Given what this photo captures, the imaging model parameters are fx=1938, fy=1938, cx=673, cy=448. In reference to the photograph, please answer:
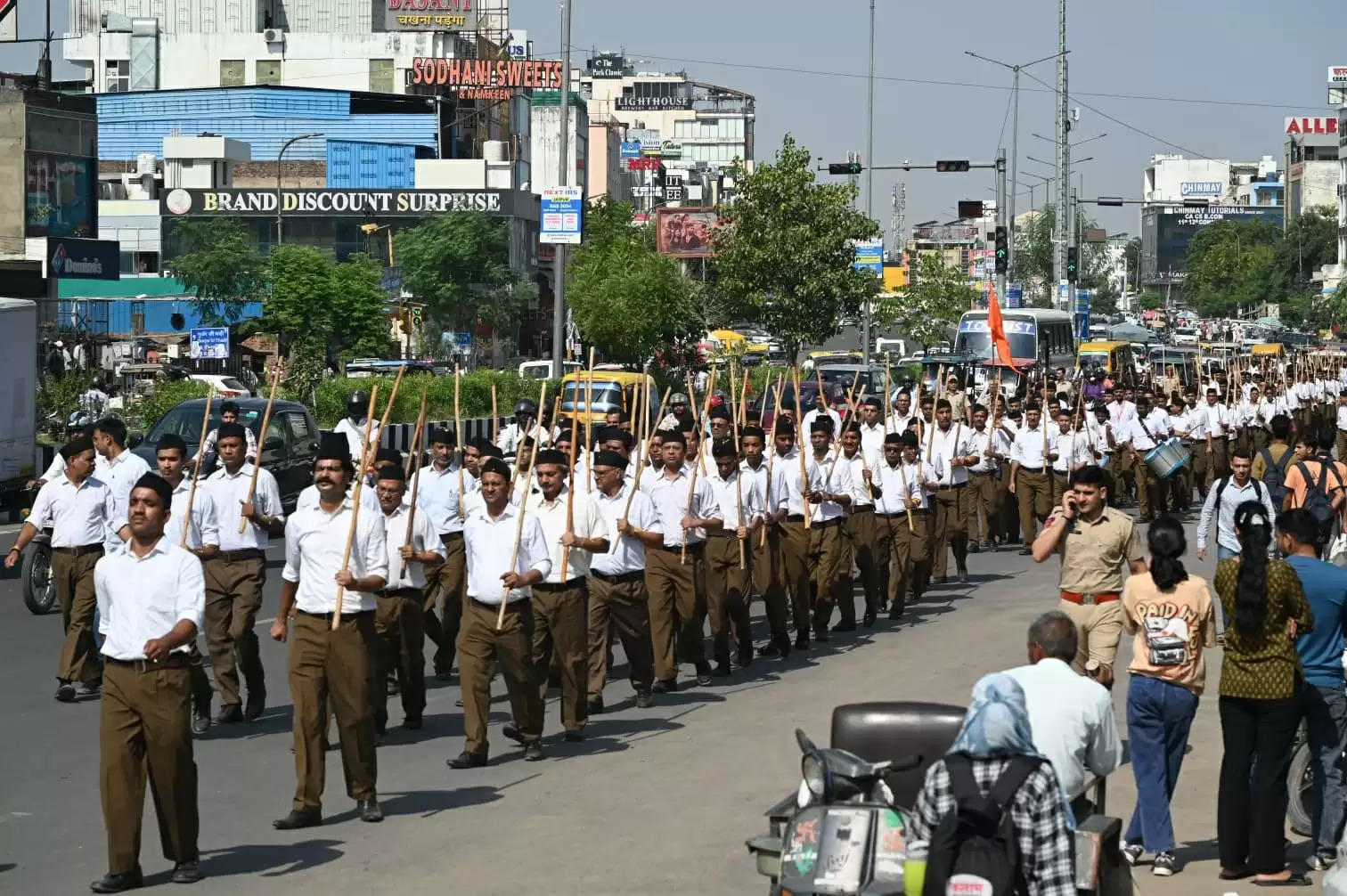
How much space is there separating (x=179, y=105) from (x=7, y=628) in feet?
238

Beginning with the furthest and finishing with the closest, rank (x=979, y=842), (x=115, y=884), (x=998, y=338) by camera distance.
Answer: (x=998, y=338), (x=115, y=884), (x=979, y=842)

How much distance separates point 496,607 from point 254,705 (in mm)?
2277

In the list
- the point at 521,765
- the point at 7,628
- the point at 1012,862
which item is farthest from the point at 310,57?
the point at 1012,862

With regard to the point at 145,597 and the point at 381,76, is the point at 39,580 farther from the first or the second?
the point at 381,76

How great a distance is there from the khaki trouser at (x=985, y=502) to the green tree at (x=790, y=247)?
74.3 ft

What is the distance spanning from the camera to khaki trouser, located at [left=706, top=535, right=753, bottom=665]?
14000 mm

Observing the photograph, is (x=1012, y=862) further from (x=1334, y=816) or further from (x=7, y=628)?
(x=7, y=628)

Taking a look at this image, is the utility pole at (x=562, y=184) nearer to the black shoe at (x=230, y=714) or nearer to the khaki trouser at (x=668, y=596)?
the khaki trouser at (x=668, y=596)

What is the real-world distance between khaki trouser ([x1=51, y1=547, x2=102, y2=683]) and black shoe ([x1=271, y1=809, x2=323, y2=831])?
3.87 m

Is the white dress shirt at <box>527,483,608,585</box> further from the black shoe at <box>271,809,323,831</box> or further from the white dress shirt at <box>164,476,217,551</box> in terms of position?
the black shoe at <box>271,809,323,831</box>

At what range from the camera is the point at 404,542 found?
11.8 m

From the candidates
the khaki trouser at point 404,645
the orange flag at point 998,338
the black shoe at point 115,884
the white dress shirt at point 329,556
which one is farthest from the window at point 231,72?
the black shoe at point 115,884

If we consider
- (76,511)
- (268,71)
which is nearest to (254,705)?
(76,511)

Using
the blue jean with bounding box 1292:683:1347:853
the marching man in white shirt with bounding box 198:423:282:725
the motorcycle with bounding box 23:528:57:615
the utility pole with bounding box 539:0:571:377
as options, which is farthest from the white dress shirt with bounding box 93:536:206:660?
the utility pole with bounding box 539:0:571:377
